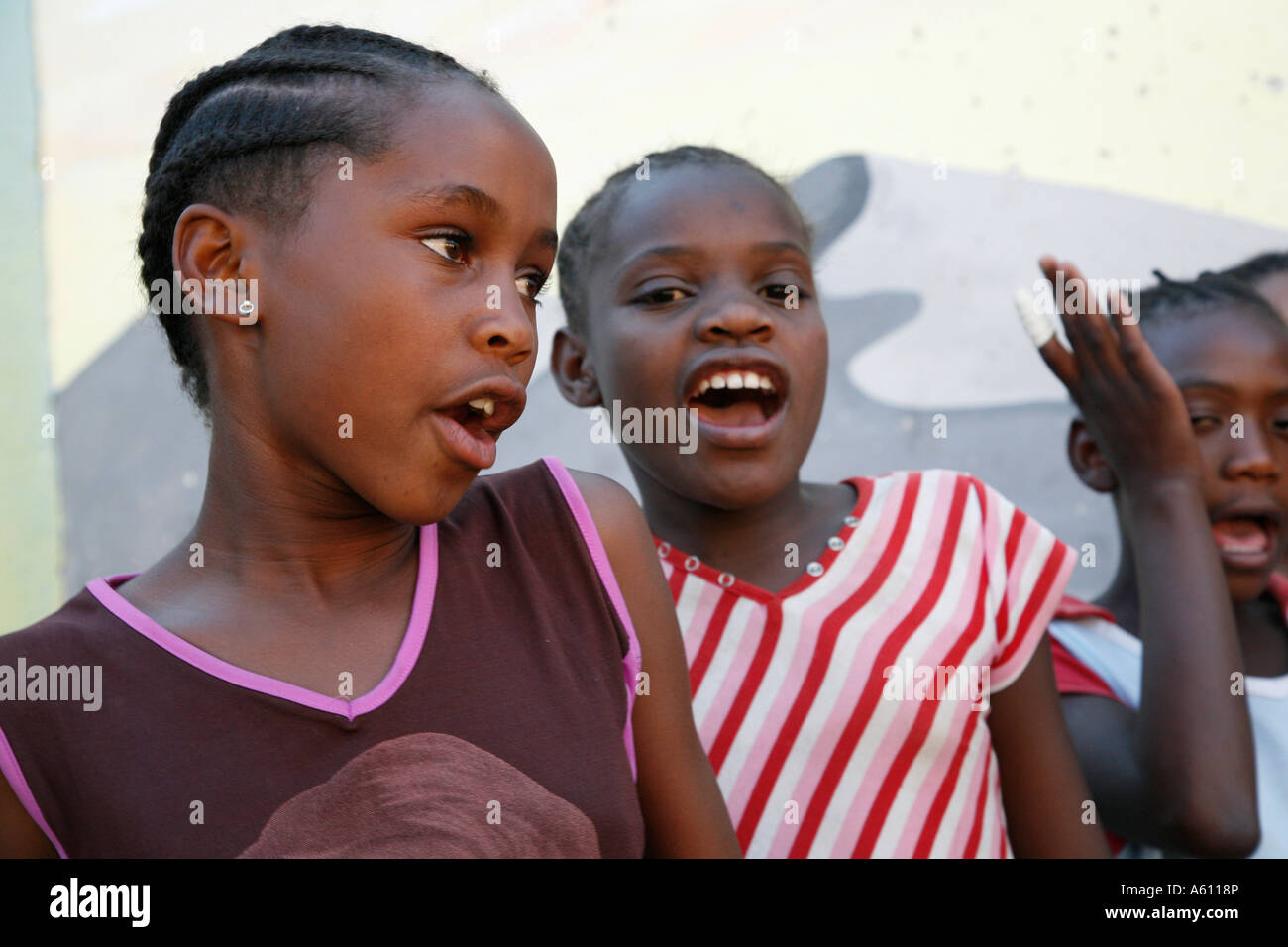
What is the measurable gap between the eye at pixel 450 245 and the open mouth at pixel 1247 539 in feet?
4.97

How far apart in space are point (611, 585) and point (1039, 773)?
805 mm

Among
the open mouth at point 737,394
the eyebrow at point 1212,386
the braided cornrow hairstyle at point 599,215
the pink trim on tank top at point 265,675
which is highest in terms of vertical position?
the braided cornrow hairstyle at point 599,215

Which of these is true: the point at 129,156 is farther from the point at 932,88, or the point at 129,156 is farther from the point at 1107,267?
the point at 1107,267

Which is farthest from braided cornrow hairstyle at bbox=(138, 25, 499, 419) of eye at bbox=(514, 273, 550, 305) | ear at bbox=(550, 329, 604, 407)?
ear at bbox=(550, 329, 604, 407)

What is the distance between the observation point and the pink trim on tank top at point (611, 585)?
136 cm

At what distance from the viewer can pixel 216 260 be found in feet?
4.23

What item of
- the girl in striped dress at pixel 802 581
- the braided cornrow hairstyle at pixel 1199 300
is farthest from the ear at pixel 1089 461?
the girl in striped dress at pixel 802 581

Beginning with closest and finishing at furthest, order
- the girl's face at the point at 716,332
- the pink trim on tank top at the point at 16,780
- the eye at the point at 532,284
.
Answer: the pink trim on tank top at the point at 16,780
the eye at the point at 532,284
the girl's face at the point at 716,332

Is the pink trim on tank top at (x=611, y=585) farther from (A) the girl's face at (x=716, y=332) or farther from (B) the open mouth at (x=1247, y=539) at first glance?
(B) the open mouth at (x=1247, y=539)

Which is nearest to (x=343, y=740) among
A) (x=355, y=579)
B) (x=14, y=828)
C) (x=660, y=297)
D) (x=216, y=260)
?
(x=355, y=579)

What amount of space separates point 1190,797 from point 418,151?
146 centimetres

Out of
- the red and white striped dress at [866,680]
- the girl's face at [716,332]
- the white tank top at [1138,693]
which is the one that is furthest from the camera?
the white tank top at [1138,693]

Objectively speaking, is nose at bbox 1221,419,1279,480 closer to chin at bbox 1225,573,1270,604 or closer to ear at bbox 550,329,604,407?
chin at bbox 1225,573,1270,604

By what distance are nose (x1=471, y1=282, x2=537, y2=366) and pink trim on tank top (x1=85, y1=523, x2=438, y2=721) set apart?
31cm
